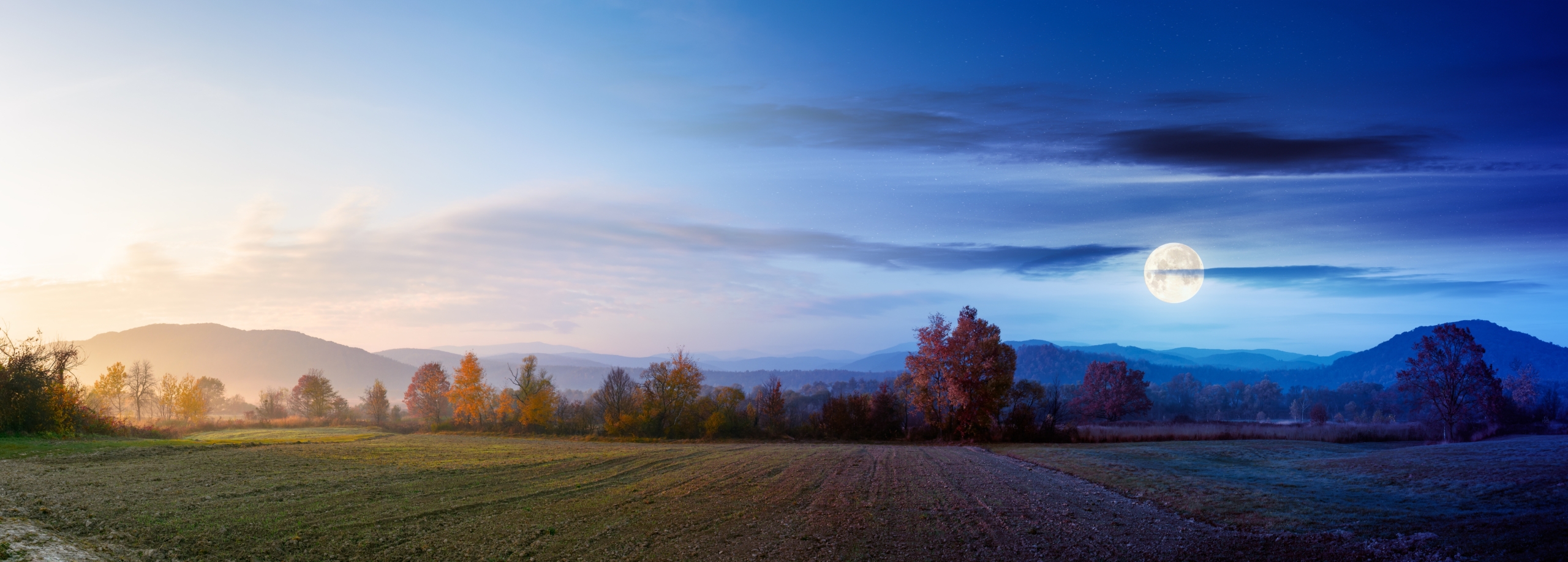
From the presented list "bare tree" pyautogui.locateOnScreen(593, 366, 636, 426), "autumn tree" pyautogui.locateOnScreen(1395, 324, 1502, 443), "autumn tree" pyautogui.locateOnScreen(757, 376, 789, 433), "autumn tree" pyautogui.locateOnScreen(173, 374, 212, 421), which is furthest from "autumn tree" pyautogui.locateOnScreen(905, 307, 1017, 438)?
"autumn tree" pyautogui.locateOnScreen(173, 374, 212, 421)

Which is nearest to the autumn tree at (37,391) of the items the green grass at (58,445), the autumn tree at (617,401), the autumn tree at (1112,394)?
the green grass at (58,445)

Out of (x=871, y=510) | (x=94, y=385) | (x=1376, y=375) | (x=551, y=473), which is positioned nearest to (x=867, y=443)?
(x=551, y=473)

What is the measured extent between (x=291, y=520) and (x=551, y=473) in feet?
31.5

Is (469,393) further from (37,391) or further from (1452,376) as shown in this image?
(1452,376)

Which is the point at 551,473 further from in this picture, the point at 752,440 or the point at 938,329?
the point at 938,329

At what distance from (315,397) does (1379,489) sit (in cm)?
10121

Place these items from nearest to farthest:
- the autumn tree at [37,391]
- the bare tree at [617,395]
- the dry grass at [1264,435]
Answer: the autumn tree at [37,391] < the dry grass at [1264,435] < the bare tree at [617,395]

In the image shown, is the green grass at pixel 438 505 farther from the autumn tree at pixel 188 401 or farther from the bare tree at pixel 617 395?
the autumn tree at pixel 188 401

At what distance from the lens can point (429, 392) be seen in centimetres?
8256

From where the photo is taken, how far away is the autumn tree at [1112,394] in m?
71.7

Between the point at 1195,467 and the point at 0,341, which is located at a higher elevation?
the point at 0,341

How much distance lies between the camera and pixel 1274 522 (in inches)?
555

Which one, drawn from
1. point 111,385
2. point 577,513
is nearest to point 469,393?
point 111,385

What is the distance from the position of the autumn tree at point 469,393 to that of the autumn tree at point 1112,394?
64798mm
